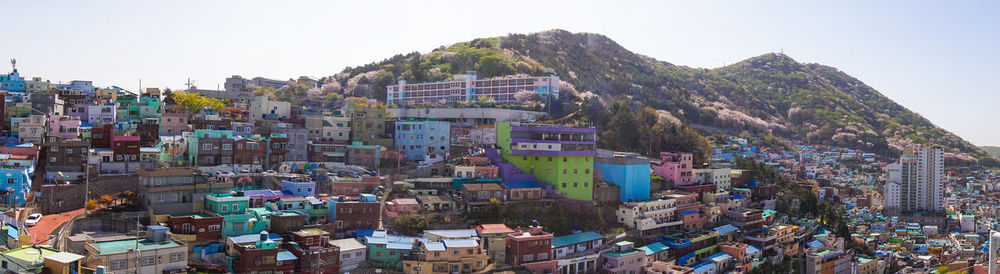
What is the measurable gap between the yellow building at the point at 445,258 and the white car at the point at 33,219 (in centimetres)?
1012

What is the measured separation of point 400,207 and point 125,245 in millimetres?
8874

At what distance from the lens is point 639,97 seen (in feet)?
194

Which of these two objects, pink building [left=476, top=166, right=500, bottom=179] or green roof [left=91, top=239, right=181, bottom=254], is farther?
pink building [left=476, top=166, right=500, bottom=179]

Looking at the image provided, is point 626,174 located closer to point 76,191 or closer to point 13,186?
point 76,191

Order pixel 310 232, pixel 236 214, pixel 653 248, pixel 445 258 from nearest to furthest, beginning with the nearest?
pixel 310 232 → pixel 236 214 → pixel 445 258 → pixel 653 248

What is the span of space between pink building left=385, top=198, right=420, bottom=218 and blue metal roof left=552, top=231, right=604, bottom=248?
494 centimetres

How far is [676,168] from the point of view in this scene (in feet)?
111

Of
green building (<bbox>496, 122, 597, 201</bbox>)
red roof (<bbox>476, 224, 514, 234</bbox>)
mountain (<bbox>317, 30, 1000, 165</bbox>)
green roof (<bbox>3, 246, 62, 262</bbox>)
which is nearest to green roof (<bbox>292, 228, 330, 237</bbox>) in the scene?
red roof (<bbox>476, 224, 514, 234</bbox>)

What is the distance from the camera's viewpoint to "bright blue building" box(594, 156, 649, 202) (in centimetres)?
2992

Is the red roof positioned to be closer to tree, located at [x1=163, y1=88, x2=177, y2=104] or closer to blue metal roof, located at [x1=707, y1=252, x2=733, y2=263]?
blue metal roof, located at [x1=707, y1=252, x2=733, y2=263]

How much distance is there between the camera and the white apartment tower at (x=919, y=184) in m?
55.2

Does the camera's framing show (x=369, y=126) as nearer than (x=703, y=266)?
No

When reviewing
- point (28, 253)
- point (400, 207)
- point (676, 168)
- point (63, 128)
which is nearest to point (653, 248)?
point (676, 168)

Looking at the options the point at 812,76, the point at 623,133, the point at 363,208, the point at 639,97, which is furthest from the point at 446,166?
the point at 812,76
